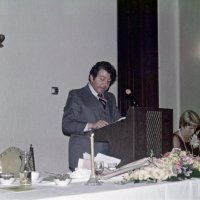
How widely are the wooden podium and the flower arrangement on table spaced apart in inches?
3.9

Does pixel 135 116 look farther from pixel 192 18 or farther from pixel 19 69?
pixel 192 18

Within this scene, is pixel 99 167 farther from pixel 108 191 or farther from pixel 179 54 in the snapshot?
pixel 179 54

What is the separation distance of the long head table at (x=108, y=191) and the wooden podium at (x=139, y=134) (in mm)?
228

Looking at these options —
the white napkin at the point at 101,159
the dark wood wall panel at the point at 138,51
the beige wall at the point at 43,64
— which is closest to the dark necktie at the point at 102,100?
the white napkin at the point at 101,159

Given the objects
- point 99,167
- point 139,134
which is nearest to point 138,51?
point 139,134

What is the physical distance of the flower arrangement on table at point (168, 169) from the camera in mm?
2217

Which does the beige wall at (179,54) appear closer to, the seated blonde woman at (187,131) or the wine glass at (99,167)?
the seated blonde woman at (187,131)

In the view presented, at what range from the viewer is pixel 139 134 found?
2418 mm

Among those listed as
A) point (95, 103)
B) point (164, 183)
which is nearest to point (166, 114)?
point (164, 183)

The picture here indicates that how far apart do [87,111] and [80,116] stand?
0.08 m

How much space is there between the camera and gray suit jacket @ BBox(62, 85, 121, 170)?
9.75ft

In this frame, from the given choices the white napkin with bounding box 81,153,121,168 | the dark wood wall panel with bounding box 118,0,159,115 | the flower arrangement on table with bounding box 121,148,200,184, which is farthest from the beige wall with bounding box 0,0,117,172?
the flower arrangement on table with bounding box 121,148,200,184

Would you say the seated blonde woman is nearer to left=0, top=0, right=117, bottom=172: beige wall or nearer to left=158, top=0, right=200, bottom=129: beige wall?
left=0, top=0, right=117, bottom=172: beige wall

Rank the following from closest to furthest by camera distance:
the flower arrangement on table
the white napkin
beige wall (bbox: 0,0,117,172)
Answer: the flower arrangement on table < the white napkin < beige wall (bbox: 0,0,117,172)
